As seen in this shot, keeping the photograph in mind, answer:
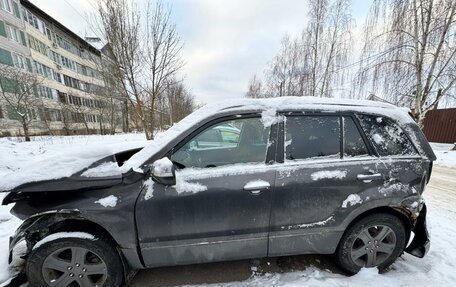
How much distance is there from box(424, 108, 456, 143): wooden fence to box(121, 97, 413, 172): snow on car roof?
19.2m

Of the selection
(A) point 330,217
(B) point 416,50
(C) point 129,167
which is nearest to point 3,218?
(C) point 129,167

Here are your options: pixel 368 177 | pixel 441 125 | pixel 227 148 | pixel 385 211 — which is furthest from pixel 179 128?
pixel 441 125

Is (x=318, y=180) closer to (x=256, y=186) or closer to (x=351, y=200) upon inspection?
(x=351, y=200)

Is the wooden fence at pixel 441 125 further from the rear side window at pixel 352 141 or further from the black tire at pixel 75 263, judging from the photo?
the black tire at pixel 75 263

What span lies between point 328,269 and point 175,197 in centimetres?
198

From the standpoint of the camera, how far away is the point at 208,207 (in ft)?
6.62

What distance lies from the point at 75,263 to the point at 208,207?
140cm

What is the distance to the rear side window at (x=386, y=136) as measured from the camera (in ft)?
7.52

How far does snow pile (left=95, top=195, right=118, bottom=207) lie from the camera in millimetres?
1928

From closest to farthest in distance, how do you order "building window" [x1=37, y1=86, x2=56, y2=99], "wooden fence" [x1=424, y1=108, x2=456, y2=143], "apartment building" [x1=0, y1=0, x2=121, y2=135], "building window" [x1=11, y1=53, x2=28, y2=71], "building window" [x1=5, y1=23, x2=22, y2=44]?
"wooden fence" [x1=424, y1=108, x2=456, y2=143] → "apartment building" [x1=0, y1=0, x2=121, y2=135] → "building window" [x1=5, y1=23, x2=22, y2=44] → "building window" [x1=11, y1=53, x2=28, y2=71] → "building window" [x1=37, y1=86, x2=56, y2=99]

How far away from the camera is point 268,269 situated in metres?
2.44

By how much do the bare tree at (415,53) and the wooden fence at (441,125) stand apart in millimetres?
7452

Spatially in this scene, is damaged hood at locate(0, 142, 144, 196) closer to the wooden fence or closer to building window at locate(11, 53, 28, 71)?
the wooden fence

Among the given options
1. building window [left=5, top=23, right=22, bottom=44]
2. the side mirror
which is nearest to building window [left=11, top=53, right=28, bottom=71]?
building window [left=5, top=23, right=22, bottom=44]
